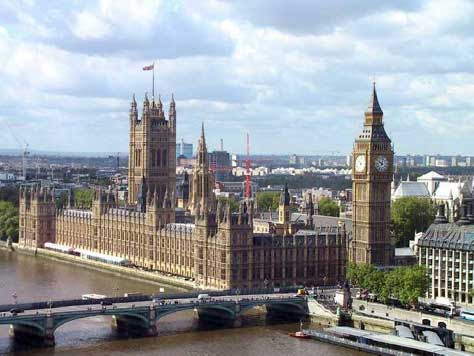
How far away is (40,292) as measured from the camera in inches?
4518

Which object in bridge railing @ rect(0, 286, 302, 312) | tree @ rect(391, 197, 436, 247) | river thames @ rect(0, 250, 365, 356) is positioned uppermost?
tree @ rect(391, 197, 436, 247)

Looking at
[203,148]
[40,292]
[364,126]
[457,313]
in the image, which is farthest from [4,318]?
[203,148]

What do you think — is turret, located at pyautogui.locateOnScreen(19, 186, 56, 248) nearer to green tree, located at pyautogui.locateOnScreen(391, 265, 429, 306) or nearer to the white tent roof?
the white tent roof

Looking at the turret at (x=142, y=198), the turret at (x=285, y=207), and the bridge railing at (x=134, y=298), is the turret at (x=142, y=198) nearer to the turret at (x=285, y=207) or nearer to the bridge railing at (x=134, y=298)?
the turret at (x=285, y=207)

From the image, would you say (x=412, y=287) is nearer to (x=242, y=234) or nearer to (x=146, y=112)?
(x=242, y=234)

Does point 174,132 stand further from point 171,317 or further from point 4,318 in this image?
point 4,318

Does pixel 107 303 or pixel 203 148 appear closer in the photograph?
pixel 107 303

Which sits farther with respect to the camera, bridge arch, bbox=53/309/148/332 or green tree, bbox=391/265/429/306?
green tree, bbox=391/265/429/306

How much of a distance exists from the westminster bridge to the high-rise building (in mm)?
60300

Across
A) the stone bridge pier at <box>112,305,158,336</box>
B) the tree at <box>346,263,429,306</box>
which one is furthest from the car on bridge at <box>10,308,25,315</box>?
the tree at <box>346,263,429,306</box>

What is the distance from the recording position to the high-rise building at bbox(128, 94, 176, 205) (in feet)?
531

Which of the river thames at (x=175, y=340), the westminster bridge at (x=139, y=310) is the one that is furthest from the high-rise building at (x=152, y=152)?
the westminster bridge at (x=139, y=310)

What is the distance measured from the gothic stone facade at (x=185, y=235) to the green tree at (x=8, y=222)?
284 inches

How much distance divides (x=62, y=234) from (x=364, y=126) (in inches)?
2340
